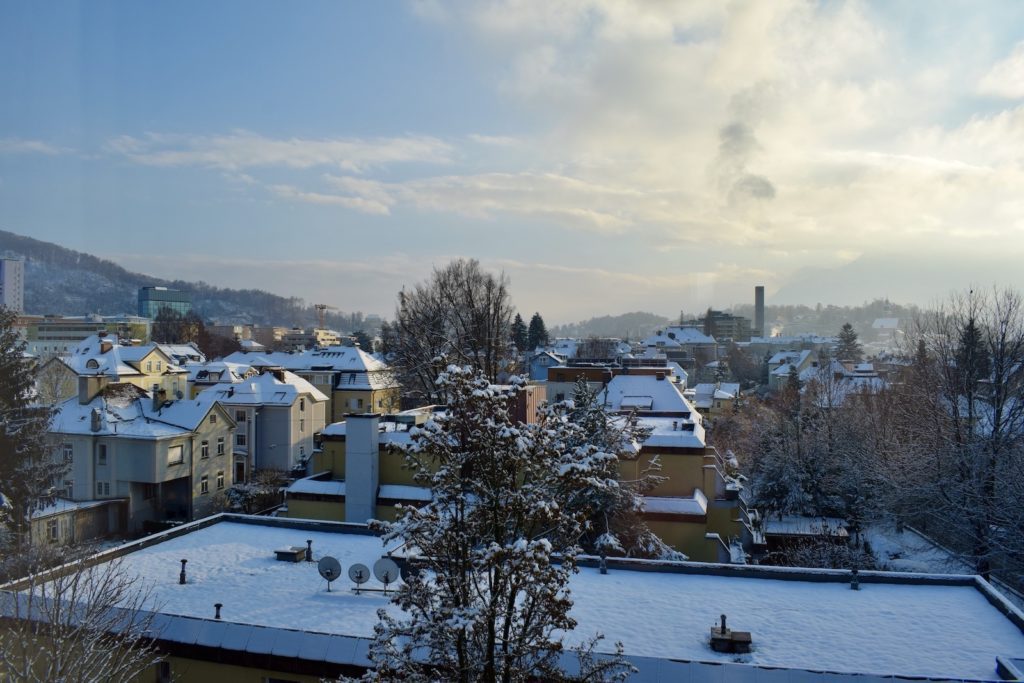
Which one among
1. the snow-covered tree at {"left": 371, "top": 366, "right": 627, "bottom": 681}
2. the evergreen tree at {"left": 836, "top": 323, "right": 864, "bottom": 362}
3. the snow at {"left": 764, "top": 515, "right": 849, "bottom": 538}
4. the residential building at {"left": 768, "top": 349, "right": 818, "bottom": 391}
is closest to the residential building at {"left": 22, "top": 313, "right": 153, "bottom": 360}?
the snow-covered tree at {"left": 371, "top": 366, "right": 627, "bottom": 681}

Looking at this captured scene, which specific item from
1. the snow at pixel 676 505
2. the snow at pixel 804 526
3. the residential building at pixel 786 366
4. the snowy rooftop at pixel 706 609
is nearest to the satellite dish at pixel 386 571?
the snowy rooftop at pixel 706 609

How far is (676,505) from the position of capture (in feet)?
46.7

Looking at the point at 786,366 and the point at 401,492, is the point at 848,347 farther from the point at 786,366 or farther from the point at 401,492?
the point at 401,492

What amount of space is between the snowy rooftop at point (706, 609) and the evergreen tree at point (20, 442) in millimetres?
Result: 12035

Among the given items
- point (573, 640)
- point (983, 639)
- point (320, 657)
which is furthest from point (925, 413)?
point (320, 657)

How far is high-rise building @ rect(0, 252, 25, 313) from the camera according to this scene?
14766 mm

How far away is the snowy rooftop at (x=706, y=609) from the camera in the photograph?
6.67 metres

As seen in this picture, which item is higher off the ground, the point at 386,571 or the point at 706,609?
the point at 386,571

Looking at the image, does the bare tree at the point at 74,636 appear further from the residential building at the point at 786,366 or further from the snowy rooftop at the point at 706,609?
the residential building at the point at 786,366

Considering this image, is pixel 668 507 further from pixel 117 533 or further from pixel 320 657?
pixel 117 533

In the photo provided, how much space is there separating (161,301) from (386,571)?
74609 millimetres

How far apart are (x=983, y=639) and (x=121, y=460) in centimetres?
→ 2404

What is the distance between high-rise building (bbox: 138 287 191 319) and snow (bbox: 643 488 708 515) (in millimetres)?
61705

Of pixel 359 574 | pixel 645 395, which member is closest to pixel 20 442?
pixel 359 574
